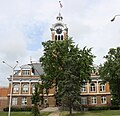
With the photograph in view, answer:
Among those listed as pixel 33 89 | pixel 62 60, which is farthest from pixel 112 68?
pixel 33 89

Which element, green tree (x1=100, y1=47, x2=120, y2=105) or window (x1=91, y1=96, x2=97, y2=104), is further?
window (x1=91, y1=96, x2=97, y2=104)

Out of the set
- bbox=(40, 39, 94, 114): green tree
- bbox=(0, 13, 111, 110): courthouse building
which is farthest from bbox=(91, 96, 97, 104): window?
bbox=(40, 39, 94, 114): green tree

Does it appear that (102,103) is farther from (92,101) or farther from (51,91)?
(51,91)

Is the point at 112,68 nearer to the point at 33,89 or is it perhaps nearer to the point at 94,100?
the point at 94,100

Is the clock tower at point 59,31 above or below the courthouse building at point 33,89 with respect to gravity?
above

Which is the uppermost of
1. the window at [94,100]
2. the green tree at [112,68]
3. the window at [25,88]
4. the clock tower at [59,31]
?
the clock tower at [59,31]

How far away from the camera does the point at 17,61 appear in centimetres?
3934

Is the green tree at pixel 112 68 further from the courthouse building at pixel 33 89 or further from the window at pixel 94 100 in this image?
the window at pixel 94 100

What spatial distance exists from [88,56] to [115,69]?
616cm

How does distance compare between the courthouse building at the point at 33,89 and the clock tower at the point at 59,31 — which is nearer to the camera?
the courthouse building at the point at 33,89

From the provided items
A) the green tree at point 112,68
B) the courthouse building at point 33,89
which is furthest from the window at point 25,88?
the green tree at point 112,68

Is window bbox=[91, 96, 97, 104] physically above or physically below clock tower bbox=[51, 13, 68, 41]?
below

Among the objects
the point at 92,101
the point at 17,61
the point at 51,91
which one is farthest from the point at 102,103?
the point at 17,61

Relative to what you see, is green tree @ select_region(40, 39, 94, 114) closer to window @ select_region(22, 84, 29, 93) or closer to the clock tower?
window @ select_region(22, 84, 29, 93)
